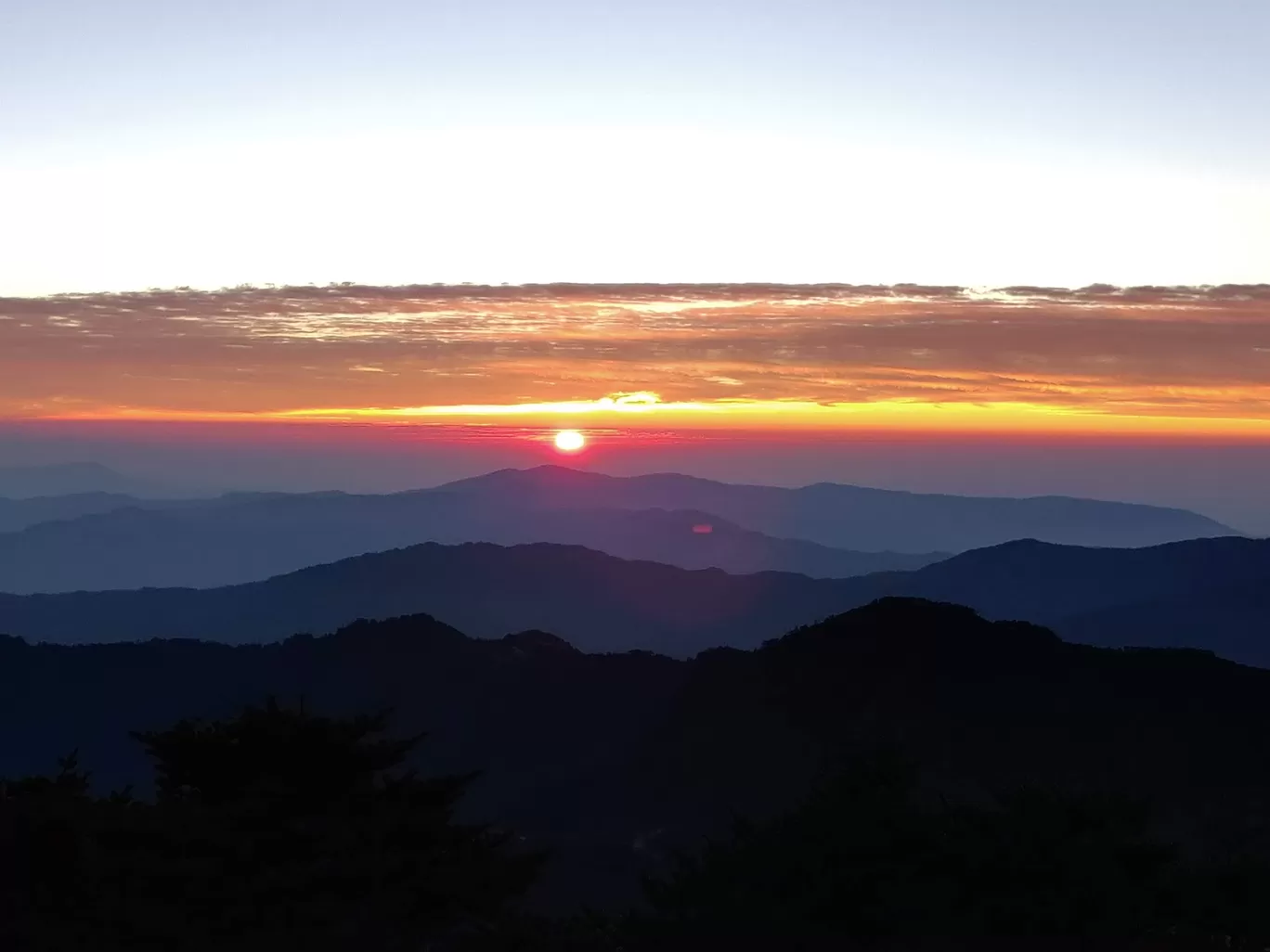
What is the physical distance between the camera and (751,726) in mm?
88312

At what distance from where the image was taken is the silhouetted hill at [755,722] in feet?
234

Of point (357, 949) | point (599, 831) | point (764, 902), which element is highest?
point (357, 949)

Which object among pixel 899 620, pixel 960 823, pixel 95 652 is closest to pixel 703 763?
pixel 899 620

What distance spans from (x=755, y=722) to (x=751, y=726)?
1.62 feet

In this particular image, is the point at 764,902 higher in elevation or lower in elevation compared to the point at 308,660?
higher

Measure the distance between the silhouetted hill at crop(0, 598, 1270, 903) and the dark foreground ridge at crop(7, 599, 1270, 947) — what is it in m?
0.20

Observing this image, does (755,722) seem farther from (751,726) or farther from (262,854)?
(262,854)

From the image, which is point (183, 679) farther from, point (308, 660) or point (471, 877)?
point (471, 877)

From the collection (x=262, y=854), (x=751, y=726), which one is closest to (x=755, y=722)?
(x=751, y=726)

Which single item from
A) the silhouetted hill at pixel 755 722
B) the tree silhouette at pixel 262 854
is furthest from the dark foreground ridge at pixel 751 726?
the tree silhouette at pixel 262 854

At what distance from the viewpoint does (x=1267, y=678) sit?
8450 centimetres

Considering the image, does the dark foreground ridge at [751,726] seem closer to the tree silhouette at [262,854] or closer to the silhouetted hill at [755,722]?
the silhouetted hill at [755,722]

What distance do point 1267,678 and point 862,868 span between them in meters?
72.6

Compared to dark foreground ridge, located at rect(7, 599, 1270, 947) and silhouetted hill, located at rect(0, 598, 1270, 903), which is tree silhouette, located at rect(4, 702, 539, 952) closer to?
dark foreground ridge, located at rect(7, 599, 1270, 947)
